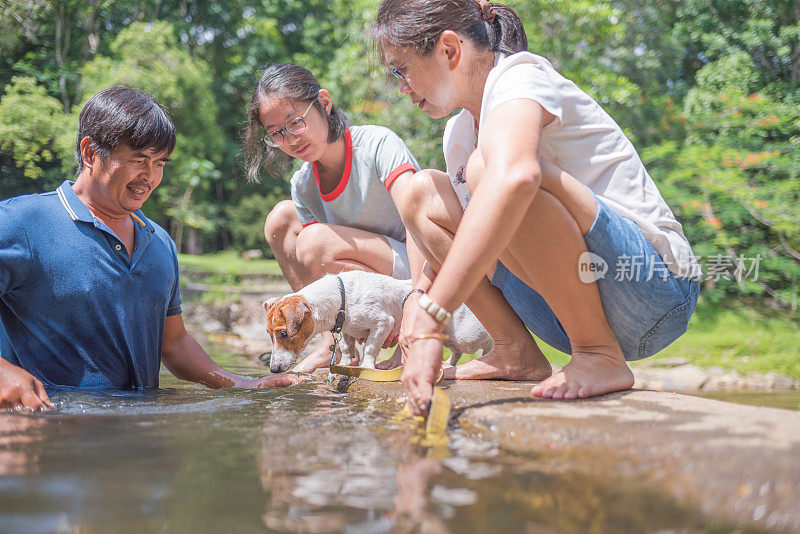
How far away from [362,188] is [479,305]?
130cm

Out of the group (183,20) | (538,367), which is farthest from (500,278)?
(183,20)

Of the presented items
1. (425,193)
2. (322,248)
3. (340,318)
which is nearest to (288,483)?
(425,193)

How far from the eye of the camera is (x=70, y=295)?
2.55m

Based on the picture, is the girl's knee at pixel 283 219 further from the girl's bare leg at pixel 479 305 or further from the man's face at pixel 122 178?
the girl's bare leg at pixel 479 305

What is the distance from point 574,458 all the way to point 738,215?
9654 mm

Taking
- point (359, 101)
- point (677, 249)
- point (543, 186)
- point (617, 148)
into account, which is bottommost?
point (677, 249)

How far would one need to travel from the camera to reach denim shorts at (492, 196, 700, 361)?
2039 mm

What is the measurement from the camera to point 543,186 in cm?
195

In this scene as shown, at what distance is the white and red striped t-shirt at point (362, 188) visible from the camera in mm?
3590

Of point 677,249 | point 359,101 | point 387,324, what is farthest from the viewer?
point 359,101

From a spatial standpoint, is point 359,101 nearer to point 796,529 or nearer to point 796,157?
point 796,157

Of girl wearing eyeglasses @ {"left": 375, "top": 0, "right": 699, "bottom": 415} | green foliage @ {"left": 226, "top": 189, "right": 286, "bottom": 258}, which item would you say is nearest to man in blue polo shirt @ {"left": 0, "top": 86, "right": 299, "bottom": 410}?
girl wearing eyeglasses @ {"left": 375, "top": 0, "right": 699, "bottom": 415}

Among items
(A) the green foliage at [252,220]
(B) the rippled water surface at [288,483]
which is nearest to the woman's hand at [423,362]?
(B) the rippled water surface at [288,483]

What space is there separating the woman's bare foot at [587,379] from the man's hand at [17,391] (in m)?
1.66
